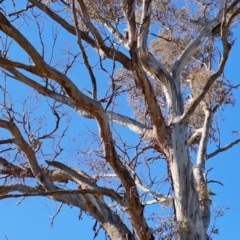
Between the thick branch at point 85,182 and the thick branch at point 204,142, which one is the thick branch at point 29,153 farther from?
the thick branch at point 204,142

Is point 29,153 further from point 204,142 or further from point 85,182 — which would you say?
point 204,142

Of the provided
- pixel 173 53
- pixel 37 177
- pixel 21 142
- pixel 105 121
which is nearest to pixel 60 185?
pixel 37 177

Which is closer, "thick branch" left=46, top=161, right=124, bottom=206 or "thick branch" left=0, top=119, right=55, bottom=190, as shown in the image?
"thick branch" left=46, top=161, right=124, bottom=206

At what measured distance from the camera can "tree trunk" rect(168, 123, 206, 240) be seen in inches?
199

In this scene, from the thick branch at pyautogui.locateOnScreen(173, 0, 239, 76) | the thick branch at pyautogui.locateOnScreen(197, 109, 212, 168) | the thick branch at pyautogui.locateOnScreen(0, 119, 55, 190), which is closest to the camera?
the thick branch at pyautogui.locateOnScreen(0, 119, 55, 190)

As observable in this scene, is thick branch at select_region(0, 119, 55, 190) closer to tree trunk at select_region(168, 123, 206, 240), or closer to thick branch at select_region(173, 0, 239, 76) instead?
tree trunk at select_region(168, 123, 206, 240)

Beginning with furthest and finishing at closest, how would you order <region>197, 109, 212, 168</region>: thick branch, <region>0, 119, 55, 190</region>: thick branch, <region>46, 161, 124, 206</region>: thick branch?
<region>197, 109, 212, 168</region>: thick branch → <region>0, 119, 55, 190</region>: thick branch → <region>46, 161, 124, 206</region>: thick branch

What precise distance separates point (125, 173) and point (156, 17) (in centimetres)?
478

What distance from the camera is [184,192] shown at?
204 inches

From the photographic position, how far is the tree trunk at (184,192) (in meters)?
5.06

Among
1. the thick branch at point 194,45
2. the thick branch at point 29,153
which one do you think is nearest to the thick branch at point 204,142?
the thick branch at point 194,45

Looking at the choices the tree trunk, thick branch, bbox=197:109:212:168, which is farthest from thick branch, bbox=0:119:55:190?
thick branch, bbox=197:109:212:168

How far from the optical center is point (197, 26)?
8.80 m

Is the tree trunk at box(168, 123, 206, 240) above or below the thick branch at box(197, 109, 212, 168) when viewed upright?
below
